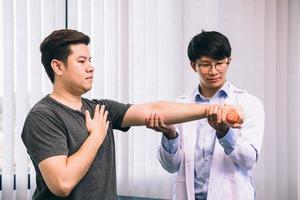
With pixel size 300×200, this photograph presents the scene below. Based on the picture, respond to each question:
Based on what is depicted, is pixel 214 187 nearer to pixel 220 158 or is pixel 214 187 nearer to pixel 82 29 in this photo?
pixel 220 158

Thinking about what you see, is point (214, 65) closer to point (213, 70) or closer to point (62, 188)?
point (213, 70)

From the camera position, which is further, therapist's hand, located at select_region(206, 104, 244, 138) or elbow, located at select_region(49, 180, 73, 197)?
therapist's hand, located at select_region(206, 104, 244, 138)

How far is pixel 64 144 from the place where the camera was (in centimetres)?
122

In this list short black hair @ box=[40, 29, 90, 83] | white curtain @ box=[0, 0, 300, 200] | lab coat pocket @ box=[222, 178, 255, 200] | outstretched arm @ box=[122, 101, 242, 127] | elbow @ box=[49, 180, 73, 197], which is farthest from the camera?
white curtain @ box=[0, 0, 300, 200]

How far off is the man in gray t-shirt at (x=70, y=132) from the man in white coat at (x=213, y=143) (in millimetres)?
180

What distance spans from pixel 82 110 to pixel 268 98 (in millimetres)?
1765

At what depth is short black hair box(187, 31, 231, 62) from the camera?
5.47ft

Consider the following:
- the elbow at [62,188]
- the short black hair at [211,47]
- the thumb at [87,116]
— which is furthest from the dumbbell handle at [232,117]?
the elbow at [62,188]

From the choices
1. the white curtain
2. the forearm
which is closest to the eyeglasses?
the forearm

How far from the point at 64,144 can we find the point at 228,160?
0.69 m

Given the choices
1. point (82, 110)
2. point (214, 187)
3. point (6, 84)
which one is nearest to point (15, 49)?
point (6, 84)

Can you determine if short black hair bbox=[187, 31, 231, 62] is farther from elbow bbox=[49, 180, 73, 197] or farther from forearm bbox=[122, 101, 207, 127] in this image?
elbow bbox=[49, 180, 73, 197]

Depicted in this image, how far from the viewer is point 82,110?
4.48 ft

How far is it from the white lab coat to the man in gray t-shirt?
0.21m
